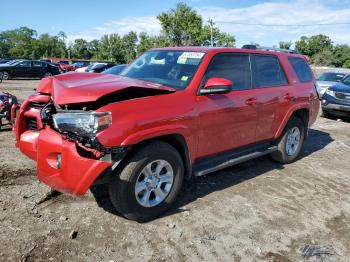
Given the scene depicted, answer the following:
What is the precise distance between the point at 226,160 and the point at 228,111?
0.66 meters

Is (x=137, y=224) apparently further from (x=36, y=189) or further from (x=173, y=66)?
(x=173, y=66)

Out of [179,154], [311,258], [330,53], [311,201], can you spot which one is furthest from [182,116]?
[330,53]

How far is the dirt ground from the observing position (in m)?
3.37

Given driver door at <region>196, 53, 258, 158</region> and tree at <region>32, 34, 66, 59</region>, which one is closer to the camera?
driver door at <region>196, 53, 258, 158</region>

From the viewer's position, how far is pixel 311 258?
348 cm

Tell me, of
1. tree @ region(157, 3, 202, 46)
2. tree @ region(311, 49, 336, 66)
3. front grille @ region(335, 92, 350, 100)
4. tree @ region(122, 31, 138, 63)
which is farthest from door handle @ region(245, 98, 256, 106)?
tree @ region(122, 31, 138, 63)

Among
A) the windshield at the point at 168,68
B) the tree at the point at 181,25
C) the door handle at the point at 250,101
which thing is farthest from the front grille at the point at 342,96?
the tree at the point at 181,25

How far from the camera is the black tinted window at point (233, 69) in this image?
4574 mm

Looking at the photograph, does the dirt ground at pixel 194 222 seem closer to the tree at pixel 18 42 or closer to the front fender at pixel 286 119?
the front fender at pixel 286 119

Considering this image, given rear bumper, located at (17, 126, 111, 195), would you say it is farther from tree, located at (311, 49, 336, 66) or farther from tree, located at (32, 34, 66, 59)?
tree, located at (32, 34, 66, 59)

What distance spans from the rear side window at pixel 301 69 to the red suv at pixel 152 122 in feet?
2.45

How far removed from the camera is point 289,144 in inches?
248

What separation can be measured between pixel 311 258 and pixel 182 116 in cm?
191

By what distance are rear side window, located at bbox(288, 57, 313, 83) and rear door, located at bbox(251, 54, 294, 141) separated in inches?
19.8
